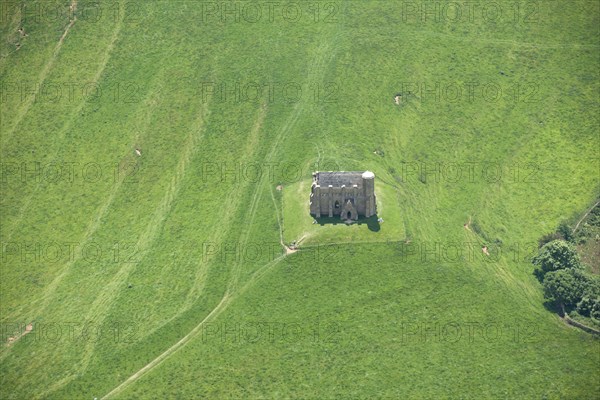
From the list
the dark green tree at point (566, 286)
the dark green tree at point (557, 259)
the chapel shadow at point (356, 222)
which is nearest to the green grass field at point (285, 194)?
the chapel shadow at point (356, 222)

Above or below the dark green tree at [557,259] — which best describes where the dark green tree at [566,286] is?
below

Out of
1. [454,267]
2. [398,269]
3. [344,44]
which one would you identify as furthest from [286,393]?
[344,44]

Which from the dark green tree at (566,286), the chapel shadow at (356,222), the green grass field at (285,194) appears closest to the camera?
the green grass field at (285,194)

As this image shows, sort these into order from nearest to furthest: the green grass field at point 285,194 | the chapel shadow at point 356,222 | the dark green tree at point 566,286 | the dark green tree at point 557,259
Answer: the green grass field at point 285,194 < the dark green tree at point 566,286 < the chapel shadow at point 356,222 < the dark green tree at point 557,259

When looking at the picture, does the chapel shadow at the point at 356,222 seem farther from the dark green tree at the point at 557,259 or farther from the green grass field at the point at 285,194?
the dark green tree at the point at 557,259

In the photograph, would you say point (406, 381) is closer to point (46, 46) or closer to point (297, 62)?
point (297, 62)

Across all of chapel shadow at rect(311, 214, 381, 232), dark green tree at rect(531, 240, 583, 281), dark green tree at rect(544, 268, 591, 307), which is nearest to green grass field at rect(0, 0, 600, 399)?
chapel shadow at rect(311, 214, 381, 232)

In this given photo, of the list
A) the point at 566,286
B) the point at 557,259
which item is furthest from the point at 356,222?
the point at 566,286

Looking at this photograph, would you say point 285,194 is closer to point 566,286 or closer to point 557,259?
point 557,259
